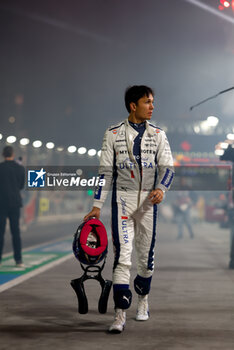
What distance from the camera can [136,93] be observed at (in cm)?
527

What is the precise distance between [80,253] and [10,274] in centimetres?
374

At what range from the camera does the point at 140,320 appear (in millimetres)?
5195

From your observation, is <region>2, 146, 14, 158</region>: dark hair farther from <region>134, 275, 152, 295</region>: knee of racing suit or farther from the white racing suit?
<region>134, 275, 152, 295</region>: knee of racing suit

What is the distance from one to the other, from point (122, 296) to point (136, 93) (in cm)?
164

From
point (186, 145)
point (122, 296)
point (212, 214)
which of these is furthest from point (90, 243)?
point (186, 145)

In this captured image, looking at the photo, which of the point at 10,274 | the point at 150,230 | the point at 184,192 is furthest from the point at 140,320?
the point at 184,192

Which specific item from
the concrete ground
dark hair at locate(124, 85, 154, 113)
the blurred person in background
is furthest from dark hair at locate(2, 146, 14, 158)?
dark hair at locate(124, 85, 154, 113)

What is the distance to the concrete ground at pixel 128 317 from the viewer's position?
175 inches

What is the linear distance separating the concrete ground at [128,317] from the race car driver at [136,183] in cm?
40

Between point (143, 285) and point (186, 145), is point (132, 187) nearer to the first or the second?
point (143, 285)

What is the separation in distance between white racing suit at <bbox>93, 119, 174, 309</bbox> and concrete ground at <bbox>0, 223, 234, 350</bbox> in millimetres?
454

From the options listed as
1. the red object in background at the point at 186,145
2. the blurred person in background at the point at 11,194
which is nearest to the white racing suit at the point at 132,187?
the blurred person in background at the point at 11,194

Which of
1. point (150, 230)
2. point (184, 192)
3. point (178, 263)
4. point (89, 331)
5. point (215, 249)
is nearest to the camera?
point (89, 331)

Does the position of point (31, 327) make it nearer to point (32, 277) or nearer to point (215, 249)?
point (32, 277)
